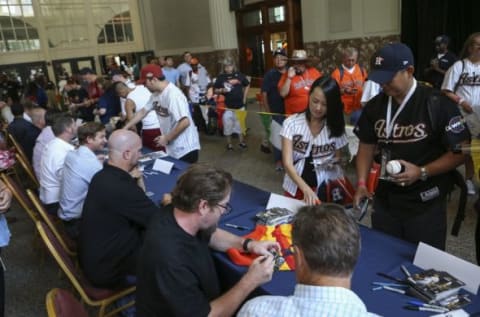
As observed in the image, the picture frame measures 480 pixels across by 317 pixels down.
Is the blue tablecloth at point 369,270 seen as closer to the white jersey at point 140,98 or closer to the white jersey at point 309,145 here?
the white jersey at point 309,145

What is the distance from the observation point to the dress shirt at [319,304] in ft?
3.13

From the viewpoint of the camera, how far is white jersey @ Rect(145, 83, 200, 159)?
362 centimetres

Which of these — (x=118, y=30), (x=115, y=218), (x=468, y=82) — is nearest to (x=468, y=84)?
(x=468, y=82)

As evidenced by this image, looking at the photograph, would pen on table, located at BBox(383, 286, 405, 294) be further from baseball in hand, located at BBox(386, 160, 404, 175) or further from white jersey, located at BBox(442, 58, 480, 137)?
white jersey, located at BBox(442, 58, 480, 137)

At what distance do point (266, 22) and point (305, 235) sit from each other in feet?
37.6

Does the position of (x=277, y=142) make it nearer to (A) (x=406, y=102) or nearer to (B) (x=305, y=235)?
(A) (x=406, y=102)

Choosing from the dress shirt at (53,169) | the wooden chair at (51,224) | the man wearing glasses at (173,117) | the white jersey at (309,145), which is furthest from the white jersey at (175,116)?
the white jersey at (309,145)

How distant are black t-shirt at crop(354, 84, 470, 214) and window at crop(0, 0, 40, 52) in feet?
54.8

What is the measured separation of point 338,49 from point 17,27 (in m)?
12.9

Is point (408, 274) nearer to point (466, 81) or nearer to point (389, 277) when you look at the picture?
point (389, 277)

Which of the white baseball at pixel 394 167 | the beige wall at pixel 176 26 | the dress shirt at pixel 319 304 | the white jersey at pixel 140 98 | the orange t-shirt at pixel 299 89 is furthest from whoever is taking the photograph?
the beige wall at pixel 176 26

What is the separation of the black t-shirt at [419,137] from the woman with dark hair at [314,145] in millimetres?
400

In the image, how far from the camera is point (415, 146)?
1841 millimetres

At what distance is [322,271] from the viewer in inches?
40.1
